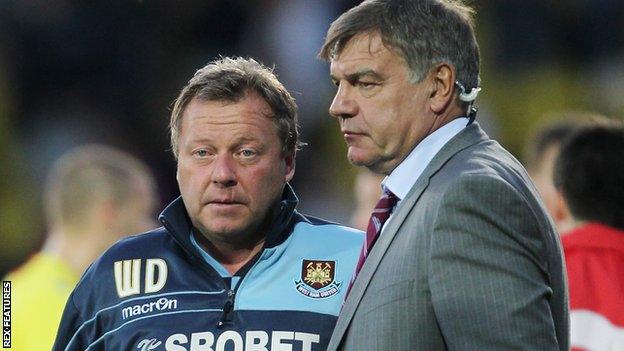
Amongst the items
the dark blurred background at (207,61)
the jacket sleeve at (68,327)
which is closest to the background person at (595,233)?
A: the jacket sleeve at (68,327)

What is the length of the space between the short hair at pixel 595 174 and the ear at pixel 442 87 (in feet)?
4.40

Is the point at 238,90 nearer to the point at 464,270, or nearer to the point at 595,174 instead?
the point at 464,270

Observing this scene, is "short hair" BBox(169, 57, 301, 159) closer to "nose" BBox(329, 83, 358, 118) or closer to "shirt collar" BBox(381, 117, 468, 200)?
"nose" BBox(329, 83, 358, 118)

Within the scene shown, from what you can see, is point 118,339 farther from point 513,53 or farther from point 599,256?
point 513,53

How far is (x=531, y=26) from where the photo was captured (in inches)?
234

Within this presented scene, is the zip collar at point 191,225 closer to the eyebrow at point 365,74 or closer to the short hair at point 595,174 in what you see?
the eyebrow at point 365,74

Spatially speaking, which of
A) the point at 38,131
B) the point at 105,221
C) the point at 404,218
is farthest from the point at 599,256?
the point at 38,131

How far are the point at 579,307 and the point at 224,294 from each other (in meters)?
1.30

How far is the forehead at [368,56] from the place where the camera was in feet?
7.40

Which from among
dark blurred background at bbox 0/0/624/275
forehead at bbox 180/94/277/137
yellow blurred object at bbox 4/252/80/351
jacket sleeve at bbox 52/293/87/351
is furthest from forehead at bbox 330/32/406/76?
dark blurred background at bbox 0/0/624/275

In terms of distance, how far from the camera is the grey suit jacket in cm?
191

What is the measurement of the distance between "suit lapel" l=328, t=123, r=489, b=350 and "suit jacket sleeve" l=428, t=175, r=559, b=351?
14cm

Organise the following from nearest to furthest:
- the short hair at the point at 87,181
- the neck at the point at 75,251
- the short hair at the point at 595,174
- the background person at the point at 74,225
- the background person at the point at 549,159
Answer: the short hair at the point at 595,174 < the background person at the point at 549,159 < the background person at the point at 74,225 < the neck at the point at 75,251 < the short hair at the point at 87,181

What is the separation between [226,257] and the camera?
2.66 meters
